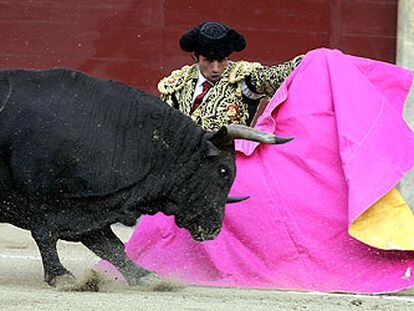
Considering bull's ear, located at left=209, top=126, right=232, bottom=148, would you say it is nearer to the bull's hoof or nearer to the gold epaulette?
the gold epaulette

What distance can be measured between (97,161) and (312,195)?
99 cm

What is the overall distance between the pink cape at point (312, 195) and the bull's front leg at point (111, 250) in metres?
0.33

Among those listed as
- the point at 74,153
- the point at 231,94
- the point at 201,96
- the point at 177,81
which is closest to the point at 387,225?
the point at 231,94

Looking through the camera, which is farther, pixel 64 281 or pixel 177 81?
pixel 177 81

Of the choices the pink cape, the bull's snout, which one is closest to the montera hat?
the pink cape

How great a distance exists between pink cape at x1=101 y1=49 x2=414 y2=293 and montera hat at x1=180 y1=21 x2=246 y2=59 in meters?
0.31

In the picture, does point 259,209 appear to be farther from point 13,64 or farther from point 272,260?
point 13,64

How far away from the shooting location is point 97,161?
5.83 m

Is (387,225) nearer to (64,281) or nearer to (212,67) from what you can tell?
(212,67)

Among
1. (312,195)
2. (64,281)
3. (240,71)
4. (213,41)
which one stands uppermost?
(213,41)

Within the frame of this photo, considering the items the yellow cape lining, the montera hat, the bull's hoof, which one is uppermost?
the montera hat

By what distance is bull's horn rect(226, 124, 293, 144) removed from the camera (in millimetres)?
5859

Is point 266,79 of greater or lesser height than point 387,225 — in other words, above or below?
above

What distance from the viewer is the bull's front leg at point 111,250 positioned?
5.99 meters
